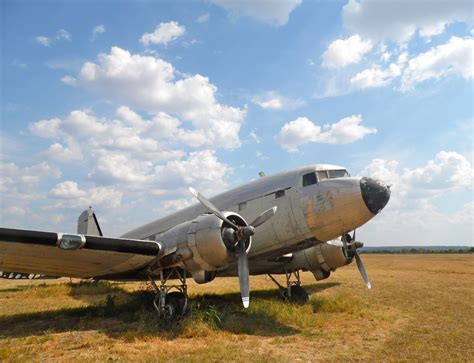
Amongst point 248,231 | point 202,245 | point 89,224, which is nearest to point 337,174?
point 248,231

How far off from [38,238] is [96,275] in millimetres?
3939

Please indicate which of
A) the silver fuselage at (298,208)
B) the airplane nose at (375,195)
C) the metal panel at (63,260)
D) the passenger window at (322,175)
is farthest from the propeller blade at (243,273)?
the airplane nose at (375,195)

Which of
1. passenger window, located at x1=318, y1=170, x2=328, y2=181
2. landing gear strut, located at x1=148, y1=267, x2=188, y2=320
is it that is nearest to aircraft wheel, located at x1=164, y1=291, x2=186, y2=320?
landing gear strut, located at x1=148, y1=267, x2=188, y2=320

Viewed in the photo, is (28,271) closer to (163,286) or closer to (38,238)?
(38,238)

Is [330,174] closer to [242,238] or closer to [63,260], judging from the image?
[242,238]

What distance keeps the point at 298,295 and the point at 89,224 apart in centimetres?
1146

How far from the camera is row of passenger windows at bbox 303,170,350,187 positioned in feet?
34.1

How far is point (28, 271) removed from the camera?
10828 millimetres

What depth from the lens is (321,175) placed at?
10.4 m

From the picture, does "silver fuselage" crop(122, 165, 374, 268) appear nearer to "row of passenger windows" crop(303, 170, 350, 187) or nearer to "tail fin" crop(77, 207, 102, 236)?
"row of passenger windows" crop(303, 170, 350, 187)

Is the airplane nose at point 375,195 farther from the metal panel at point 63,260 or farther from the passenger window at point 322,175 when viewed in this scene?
the metal panel at point 63,260

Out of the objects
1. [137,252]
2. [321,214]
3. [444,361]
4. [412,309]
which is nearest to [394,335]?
[444,361]

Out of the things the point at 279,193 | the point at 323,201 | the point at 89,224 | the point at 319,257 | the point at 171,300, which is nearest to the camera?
the point at 323,201

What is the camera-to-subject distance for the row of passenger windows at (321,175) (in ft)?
→ 34.1
